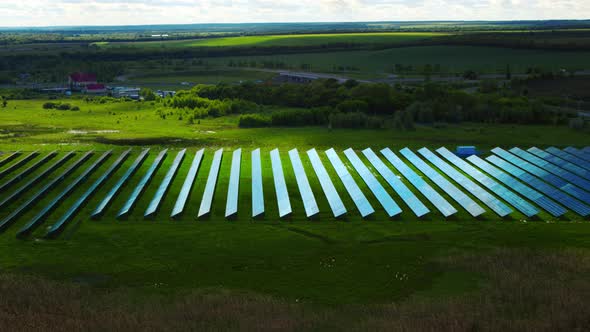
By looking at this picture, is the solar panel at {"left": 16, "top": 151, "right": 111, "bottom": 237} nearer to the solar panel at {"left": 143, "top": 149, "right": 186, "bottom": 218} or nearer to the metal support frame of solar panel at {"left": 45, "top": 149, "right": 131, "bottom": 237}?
the metal support frame of solar panel at {"left": 45, "top": 149, "right": 131, "bottom": 237}

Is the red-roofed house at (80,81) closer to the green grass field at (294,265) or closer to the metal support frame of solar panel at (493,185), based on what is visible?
the green grass field at (294,265)

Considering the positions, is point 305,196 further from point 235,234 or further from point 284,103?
point 284,103

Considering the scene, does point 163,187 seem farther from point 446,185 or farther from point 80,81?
point 80,81

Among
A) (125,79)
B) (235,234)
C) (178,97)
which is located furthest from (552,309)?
(125,79)

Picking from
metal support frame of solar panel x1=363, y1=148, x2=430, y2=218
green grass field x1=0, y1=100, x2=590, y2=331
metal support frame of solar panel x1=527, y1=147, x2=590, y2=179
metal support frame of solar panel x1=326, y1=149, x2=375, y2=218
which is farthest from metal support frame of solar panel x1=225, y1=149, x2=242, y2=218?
metal support frame of solar panel x1=527, y1=147, x2=590, y2=179

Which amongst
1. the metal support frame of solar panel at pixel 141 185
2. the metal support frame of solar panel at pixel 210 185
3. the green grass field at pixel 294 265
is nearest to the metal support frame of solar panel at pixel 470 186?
the green grass field at pixel 294 265
